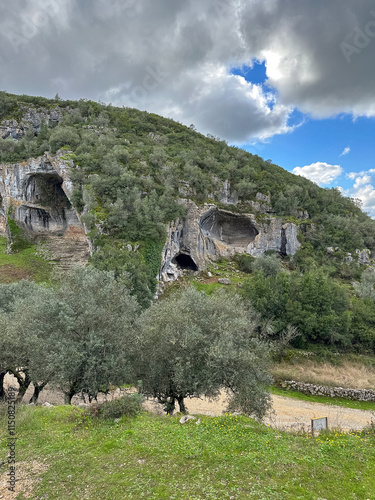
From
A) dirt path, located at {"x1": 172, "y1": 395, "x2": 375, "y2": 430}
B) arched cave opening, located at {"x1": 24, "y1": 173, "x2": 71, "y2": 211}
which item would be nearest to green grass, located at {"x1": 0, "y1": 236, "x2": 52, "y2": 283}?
arched cave opening, located at {"x1": 24, "y1": 173, "x2": 71, "y2": 211}

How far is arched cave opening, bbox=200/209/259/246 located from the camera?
5775 cm

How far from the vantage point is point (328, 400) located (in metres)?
21.4

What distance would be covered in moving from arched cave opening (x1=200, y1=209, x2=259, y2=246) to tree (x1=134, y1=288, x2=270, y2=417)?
4324cm

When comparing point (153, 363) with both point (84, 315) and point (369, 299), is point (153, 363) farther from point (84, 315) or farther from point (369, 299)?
point (369, 299)

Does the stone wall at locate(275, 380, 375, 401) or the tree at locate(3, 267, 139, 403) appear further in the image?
the stone wall at locate(275, 380, 375, 401)

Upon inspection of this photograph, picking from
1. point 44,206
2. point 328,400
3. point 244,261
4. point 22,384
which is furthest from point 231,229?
point 22,384

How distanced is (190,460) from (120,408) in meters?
4.21

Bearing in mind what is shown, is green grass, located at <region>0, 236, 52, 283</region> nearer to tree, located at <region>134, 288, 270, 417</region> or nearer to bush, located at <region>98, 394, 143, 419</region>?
tree, located at <region>134, 288, 270, 417</region>

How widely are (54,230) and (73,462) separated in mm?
52773

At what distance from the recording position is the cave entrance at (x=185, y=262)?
5072cm

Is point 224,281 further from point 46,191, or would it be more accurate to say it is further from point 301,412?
point 46,191

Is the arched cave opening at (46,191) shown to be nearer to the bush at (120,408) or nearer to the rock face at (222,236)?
the rock face at (222,236)

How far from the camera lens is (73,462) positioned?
782 centimetres

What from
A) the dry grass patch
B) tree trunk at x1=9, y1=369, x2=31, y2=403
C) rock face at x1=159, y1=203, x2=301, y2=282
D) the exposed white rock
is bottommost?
the dry grass patch
